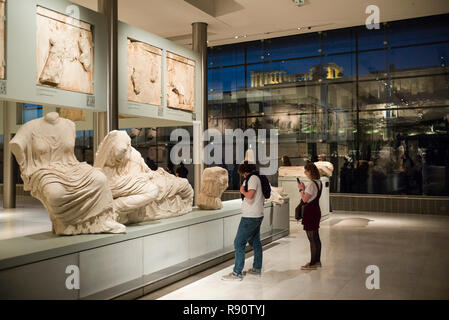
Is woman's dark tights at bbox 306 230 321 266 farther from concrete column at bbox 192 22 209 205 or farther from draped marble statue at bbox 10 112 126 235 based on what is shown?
concrete column at bbox 192 22 209 205

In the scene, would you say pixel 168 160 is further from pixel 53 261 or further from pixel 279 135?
pixel 53 261

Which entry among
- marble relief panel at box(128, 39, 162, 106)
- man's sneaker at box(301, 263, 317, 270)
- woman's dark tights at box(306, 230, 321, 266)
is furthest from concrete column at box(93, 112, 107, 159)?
man's sneaker at box(301, 263, 317, 270)

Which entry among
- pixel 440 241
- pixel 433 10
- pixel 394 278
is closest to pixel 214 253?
pixel 394 278

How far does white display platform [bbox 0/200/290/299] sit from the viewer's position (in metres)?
3.50

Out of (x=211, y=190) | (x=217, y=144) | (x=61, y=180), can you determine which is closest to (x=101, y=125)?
(x=211, y=190)

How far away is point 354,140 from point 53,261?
12.5 meters

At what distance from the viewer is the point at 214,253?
6.18 m

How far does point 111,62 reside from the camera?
7.10 meters

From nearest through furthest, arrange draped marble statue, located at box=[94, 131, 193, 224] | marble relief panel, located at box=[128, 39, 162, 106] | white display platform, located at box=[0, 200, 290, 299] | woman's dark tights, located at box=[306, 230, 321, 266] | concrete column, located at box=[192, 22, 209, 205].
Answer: white display platform, located at box=[0, 200, 290, 299]
draped marble statue, located at box=[94, 131, 193, 224]
woman's dark tights, located at box=[306, 230, 321, 266]
marble relief panel, located at box=[128, 39, 162, 106]
concrete column, located at box=[192, 22, 209, 205]

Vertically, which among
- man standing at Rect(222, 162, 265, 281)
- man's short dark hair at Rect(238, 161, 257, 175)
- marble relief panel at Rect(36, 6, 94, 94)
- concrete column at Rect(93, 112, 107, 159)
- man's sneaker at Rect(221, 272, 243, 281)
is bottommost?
man's sneaker at Rect(221, 272, 243, 281)

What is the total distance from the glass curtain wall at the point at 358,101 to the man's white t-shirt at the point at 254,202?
888cm

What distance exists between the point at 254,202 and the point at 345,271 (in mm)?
1817

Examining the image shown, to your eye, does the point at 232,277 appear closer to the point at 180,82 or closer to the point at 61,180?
the point at 61,180

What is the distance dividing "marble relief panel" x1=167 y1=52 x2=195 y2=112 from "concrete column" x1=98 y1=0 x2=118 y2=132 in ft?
5.74
